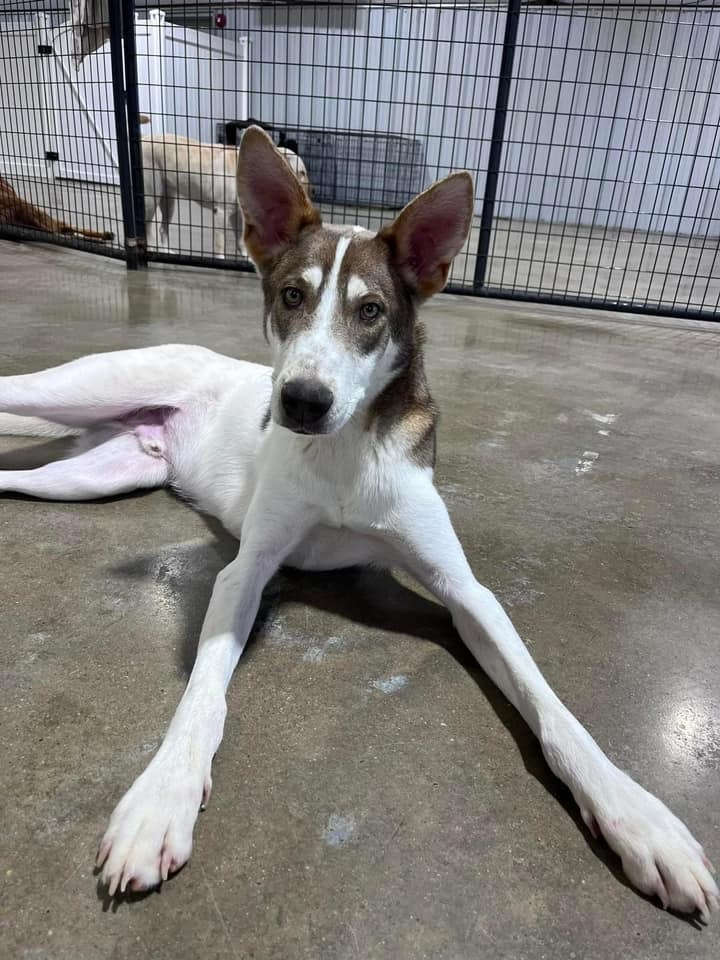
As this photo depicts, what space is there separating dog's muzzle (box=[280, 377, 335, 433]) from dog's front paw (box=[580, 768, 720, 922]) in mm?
931

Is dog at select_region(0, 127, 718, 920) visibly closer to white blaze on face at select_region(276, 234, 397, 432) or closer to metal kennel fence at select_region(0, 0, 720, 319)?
white blaze on face at select_region(276, 234, 397, 432)

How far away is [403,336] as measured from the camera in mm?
1764

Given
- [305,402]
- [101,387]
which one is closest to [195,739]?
[305,402]

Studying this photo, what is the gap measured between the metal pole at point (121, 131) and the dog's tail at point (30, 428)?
15.2ft

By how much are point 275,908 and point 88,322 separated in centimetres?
417

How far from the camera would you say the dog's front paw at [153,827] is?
1.09 meters

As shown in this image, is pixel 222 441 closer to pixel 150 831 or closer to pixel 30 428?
pixel 30 428

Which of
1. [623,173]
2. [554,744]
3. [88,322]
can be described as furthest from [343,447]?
[623,173]

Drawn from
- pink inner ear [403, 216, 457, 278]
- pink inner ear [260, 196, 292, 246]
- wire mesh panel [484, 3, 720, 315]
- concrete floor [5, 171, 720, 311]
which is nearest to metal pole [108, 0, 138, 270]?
concrete floor [5, 171, 720, 311]

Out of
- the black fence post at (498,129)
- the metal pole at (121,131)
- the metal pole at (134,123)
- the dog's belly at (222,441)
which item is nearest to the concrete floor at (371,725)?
the dog's belly at (222,441)

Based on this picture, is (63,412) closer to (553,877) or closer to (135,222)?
(553,877)

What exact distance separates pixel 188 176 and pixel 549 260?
15.6 ft

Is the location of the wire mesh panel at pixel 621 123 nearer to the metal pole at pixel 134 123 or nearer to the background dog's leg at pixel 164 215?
the background dog's leg at pixel 164 215

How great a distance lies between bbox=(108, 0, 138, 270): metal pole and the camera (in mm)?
5816
